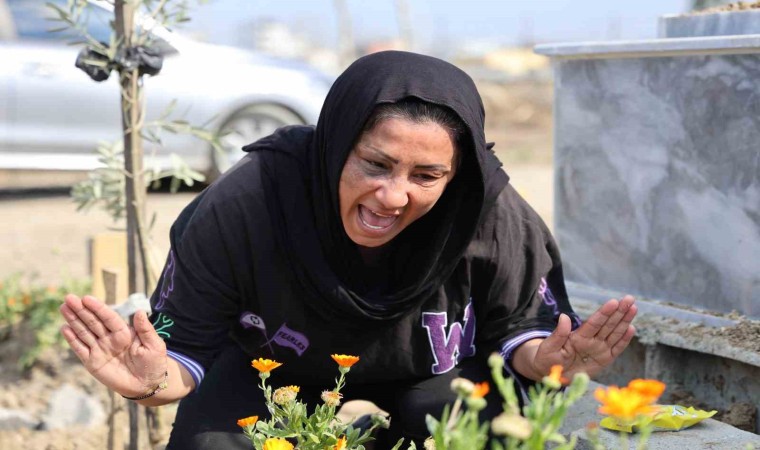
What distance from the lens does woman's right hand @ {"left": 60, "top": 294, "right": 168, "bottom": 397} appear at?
210 cm

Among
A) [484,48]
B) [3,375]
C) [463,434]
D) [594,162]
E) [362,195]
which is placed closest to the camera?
[463,434]

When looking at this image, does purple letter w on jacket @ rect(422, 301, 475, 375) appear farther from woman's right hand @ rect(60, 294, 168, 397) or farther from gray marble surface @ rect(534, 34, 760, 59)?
gray marble surface @ rect(534, 34, 760, 59)

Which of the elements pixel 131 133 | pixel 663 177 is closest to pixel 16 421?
pixel 131 133

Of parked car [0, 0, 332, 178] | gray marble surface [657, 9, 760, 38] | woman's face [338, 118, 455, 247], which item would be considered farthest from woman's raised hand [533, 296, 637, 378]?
parked car [0, 0, 332, 178]

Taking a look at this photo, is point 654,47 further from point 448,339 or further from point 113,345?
point 113,345

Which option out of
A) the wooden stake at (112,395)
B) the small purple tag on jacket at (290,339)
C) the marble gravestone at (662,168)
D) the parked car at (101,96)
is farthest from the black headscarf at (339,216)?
the parked car at (101,96)

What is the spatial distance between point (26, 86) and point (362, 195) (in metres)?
5.71

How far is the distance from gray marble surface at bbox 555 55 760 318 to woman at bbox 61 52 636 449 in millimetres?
502

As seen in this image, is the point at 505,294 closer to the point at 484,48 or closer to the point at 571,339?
the point at 571,339

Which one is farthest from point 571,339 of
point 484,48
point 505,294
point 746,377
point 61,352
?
point 484,48

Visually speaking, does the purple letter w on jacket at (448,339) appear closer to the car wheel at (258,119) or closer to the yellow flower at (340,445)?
the yellow flower at (340,445)

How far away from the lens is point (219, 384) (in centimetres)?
262

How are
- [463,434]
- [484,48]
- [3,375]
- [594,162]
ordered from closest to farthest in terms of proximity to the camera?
[463,434]
[594,162]
[3,375]
[484,48]

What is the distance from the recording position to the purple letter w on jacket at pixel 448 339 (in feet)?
8.45
